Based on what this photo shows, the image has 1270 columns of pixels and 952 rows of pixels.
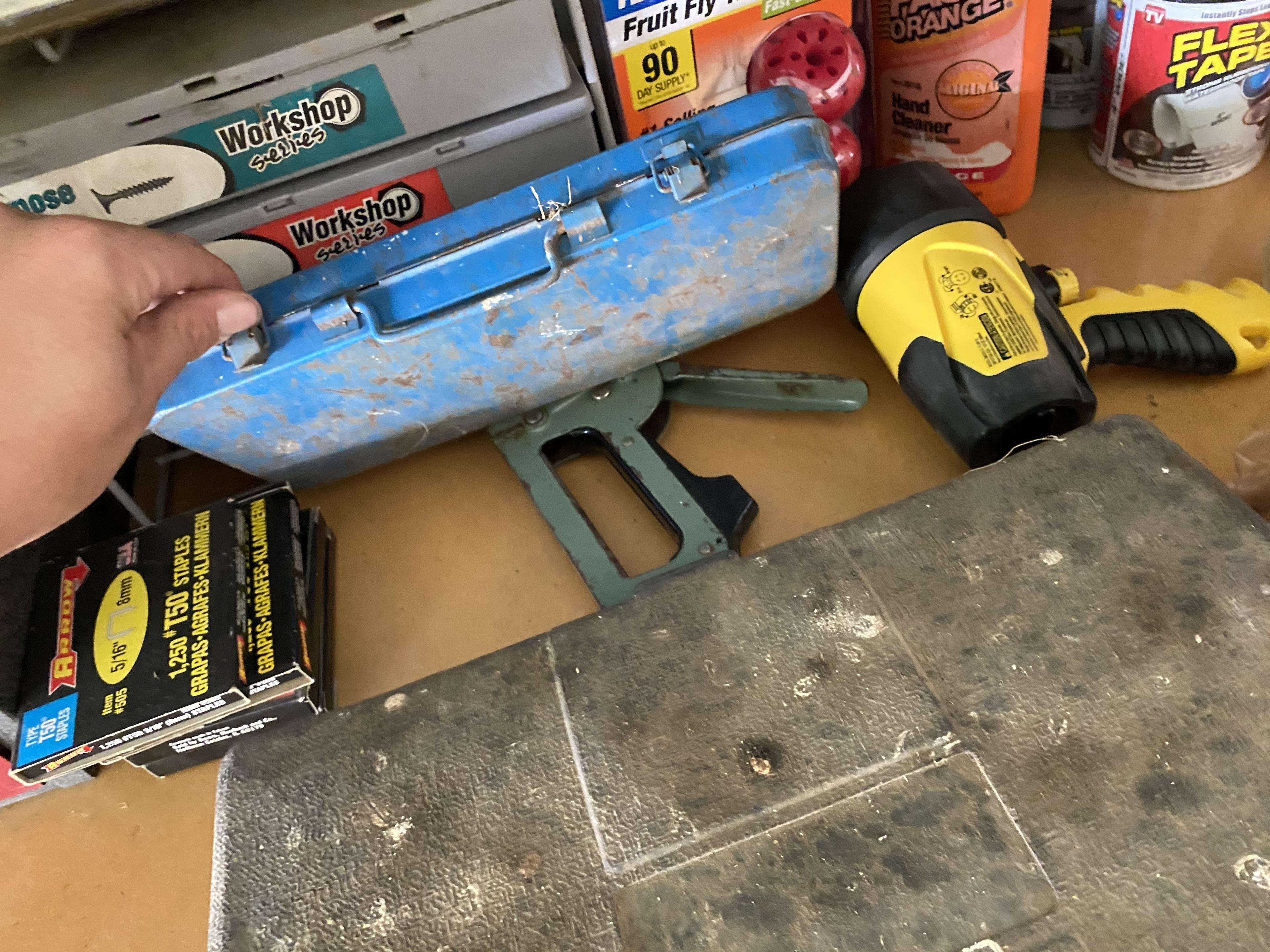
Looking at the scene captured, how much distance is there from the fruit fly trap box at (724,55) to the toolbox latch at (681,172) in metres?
0.08

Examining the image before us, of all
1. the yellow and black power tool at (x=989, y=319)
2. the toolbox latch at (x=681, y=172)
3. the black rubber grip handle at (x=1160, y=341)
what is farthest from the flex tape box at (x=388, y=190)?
the black rubber grip handle at (x=1160, y=341)

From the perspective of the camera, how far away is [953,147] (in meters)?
0.78

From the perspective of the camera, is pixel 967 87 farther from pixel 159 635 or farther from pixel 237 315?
pixel 159 635

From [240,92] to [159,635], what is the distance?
0.38 m

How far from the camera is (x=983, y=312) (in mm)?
625

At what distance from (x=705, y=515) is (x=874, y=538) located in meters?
0.15

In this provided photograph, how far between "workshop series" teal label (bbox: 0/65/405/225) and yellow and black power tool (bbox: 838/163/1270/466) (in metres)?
0.38

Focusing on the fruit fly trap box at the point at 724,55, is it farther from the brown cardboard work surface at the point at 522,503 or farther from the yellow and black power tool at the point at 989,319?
the brown cardboard work surface at the point at 522,503

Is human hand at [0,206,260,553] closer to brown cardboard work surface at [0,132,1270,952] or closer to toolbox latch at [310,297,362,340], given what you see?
toolbox latch at [310,297,362,340]

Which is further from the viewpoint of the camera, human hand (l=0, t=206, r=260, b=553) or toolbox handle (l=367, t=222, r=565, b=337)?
toolbox handle (l=367, t=222, r=565, b=337)

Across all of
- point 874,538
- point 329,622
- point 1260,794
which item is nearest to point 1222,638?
point 1260,794

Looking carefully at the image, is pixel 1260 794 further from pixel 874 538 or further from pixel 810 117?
pixel 810 117

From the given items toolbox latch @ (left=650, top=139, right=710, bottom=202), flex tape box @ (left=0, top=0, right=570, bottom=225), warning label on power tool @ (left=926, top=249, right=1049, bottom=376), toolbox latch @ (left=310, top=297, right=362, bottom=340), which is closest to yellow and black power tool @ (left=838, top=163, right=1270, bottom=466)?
warning label on power tool @ (left=926, top=249, right=1049, bottom=376)

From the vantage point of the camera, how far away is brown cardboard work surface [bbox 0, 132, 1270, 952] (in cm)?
61
